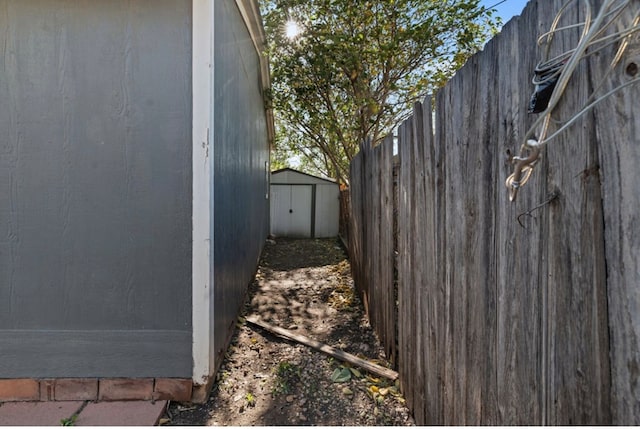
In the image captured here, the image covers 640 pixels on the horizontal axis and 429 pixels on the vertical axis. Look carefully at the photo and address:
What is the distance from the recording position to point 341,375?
8.17ft

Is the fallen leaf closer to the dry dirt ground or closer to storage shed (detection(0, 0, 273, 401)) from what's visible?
the dry dirt ground

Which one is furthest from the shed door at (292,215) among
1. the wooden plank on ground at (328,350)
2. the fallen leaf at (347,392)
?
the fallen leaf at (347,392)

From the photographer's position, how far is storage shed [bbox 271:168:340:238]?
431 inches

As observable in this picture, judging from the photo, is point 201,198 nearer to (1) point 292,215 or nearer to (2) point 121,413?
(2) point 121,413

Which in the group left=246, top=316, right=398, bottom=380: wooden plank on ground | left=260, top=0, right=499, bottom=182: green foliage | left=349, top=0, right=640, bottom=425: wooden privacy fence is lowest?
left=246, top=316, right=398, bottom=380: wooden plank on ground

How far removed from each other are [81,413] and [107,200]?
1.35 metres

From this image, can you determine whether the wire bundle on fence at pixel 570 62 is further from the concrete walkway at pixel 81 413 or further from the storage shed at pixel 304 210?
the storage shed at pixel 304 210

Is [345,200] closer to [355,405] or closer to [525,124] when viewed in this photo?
[355,405]

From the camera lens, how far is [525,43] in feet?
3.18

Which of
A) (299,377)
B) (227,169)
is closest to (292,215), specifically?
(227,169)

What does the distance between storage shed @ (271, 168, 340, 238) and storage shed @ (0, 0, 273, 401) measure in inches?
340

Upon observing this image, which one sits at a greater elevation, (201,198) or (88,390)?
(201,198)

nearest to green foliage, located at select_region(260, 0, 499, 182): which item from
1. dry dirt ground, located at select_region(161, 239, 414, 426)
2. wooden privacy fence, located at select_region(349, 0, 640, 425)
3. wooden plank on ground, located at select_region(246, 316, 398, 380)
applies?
dry dirt ground, located at select_region(161, 239, 414, 426)

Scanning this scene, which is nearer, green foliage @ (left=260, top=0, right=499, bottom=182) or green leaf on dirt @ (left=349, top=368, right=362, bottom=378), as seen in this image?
green leaf on dirt @ (left=349, top=368, right=362, bottom=378)
